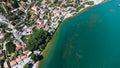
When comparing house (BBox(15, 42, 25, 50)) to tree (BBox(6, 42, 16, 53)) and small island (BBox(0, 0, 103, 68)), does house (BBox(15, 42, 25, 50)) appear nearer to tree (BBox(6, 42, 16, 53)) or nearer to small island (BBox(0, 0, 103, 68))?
small island (BBox(0, 0, 103, 68))

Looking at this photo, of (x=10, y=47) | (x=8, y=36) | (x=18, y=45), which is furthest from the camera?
(x=8, y=36)

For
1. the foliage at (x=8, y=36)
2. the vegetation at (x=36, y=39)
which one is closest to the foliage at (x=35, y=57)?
the vegetation at (x=36, y=39)

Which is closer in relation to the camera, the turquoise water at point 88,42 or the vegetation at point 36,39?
the turquoise water at point 88,42

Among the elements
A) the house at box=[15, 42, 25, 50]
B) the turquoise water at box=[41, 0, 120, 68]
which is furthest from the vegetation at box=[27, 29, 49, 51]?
the turquoise water at box=[41, 0, 120, 68]

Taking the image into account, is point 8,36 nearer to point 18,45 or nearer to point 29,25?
point 18,45

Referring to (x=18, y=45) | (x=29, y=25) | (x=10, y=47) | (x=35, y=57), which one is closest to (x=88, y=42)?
(x=35, y=57)

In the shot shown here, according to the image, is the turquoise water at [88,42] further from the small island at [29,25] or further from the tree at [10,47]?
the tree at [10,47]

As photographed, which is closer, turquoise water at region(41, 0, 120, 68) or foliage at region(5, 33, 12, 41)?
turquoise water at region(41, 0, 120, 68)
